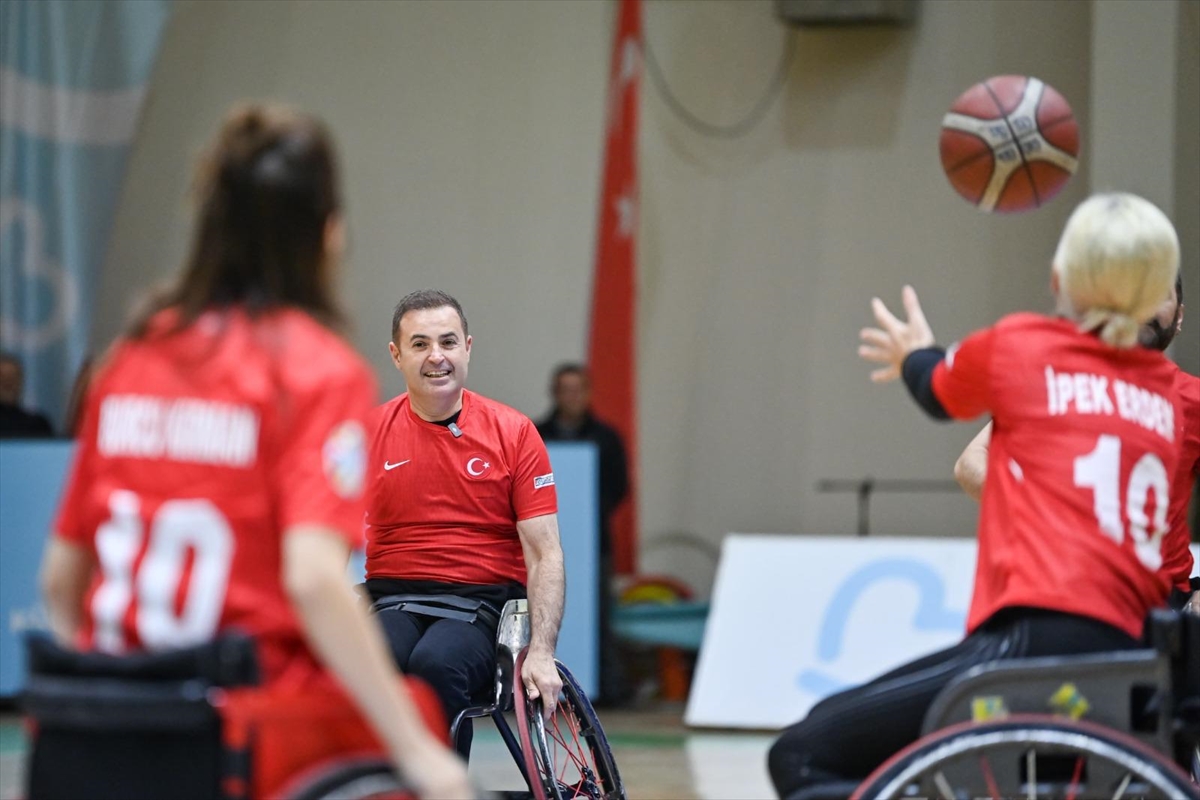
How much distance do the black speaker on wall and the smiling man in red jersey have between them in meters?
5.38

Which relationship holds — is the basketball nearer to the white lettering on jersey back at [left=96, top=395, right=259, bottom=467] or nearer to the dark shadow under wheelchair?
the dark shadow under wheelchair

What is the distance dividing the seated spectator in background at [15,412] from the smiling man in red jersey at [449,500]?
4431 millimetres

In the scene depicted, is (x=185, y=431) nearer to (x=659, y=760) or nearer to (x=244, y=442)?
(x=244, y=442)

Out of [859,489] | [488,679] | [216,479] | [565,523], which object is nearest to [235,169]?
[216,479]

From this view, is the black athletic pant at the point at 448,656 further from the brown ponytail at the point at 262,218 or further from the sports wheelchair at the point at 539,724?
the brown ponytail at the point at 262,218

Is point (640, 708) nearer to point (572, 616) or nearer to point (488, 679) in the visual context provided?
point (572, 616)

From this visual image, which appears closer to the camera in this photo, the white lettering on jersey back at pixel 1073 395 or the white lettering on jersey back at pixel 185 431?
the white lettering on jersey back at pixel 185 431

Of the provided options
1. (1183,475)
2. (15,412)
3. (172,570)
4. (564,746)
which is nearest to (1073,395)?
(1183,475)

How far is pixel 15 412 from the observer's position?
814 centimetres

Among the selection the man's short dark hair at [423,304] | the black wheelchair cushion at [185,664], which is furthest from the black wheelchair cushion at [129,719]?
the man's short dark hair at [423,304]

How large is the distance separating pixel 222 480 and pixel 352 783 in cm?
42

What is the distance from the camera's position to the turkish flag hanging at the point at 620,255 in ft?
31.0

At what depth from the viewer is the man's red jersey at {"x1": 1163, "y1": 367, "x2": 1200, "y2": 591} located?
3242 mm

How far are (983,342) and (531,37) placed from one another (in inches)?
303
